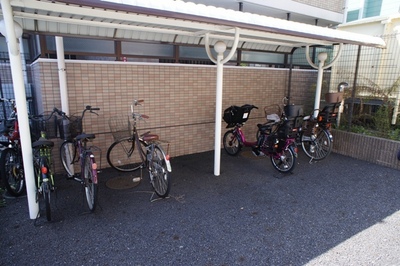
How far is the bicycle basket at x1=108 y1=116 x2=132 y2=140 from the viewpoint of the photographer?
4461 millimetres

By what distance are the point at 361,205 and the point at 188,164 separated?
9.57ft

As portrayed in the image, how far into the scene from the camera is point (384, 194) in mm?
3885

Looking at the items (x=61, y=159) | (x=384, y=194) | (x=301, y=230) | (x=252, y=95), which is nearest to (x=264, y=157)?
(x=252, y=95)

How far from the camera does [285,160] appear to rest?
4637 mm

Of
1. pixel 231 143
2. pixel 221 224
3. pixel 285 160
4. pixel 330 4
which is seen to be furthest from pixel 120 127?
pixel 330 4

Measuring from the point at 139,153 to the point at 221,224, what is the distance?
7.26 feet

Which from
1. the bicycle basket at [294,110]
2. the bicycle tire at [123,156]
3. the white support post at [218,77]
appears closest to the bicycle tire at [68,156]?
the bicycle tire at [123,156]

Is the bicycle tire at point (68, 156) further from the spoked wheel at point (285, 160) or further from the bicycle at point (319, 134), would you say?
the bicycle at point (319, 134)

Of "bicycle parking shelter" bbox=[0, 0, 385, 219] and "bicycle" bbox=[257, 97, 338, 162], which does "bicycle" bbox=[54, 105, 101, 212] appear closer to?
"bicycle parking shelter" bbox=[0, 0, 385, 219]

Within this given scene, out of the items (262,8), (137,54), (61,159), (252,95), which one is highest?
(262,8)

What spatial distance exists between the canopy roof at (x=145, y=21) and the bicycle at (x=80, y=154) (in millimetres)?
1198

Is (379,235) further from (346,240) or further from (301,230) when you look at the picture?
(301,230)

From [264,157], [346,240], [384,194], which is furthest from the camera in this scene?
[264,157]

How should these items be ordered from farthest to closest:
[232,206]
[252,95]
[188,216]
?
[252,95] < [232,206] < [188,216]
